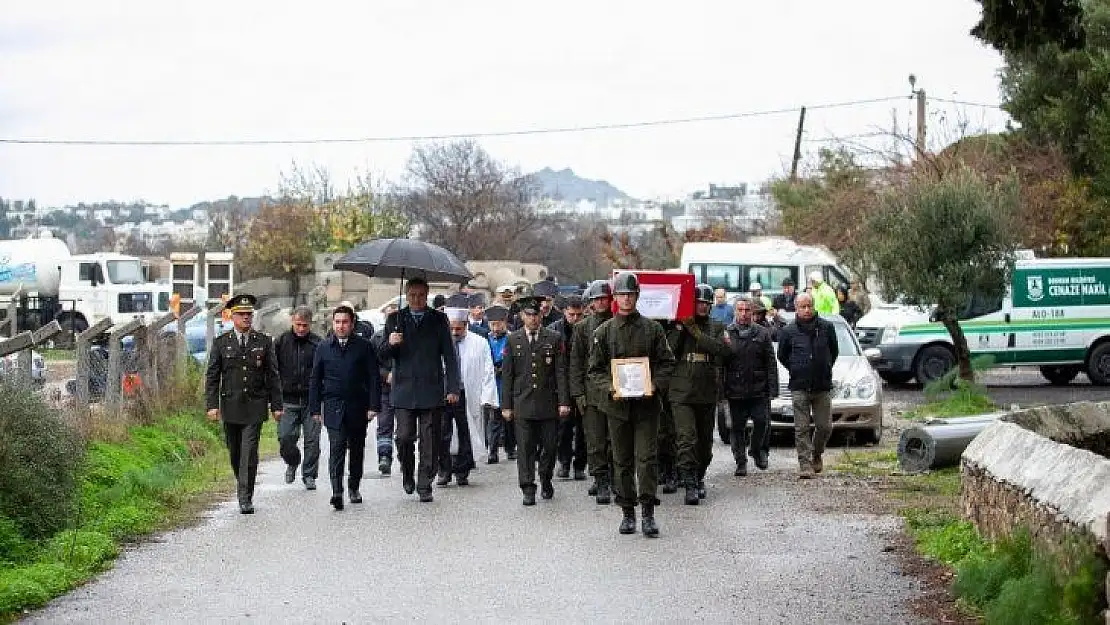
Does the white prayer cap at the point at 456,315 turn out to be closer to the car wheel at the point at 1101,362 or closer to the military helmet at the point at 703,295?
the military helmet at the point at 703,295

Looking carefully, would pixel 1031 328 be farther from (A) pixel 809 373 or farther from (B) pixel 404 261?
(B) pixel 404 261

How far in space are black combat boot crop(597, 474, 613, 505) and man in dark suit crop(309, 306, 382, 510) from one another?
204 cm

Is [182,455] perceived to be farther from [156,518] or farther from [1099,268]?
[1099,268]

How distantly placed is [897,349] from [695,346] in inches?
609

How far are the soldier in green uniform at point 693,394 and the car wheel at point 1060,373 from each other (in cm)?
1665

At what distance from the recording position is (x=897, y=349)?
30.3 metres

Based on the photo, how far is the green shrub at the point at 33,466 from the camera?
40.6ft

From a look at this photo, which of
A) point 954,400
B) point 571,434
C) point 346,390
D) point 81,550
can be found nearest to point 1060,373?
point 954,400

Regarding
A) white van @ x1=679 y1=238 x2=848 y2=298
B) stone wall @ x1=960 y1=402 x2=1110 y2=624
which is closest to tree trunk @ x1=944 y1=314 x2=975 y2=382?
white van @ x1=679 y1=238 x2=848 y2=298

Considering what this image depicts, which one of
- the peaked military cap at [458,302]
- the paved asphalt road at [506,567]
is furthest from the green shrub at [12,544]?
the peaked military cap at [458,302]

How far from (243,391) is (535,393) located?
263 centimetres

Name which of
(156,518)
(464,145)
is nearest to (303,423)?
(156,518)

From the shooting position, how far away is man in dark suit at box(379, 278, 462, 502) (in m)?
15.9

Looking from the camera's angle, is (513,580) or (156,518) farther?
(156,518)
